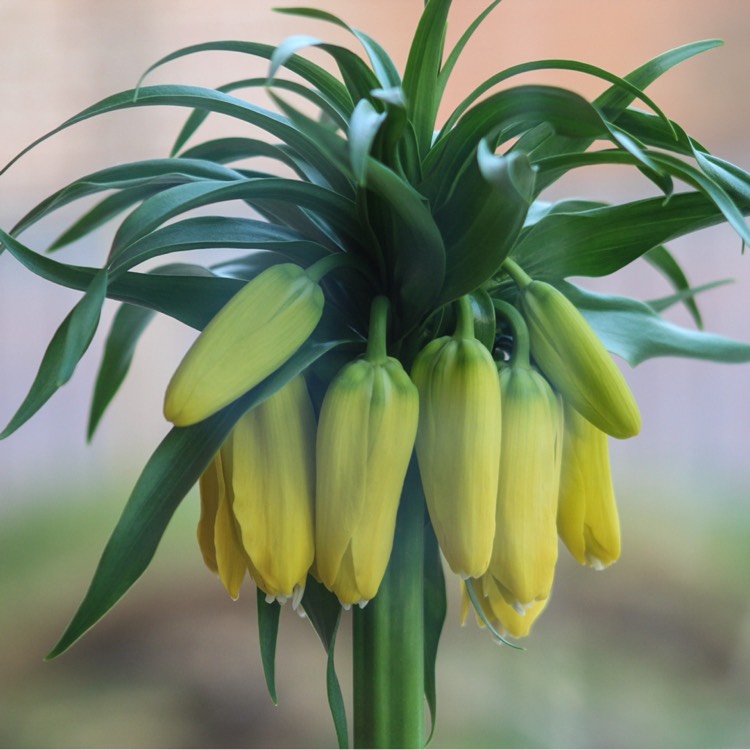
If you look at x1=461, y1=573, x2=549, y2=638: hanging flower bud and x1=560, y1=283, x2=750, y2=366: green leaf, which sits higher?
x1=560, y1=283, x2=750, y2=366: green leaf

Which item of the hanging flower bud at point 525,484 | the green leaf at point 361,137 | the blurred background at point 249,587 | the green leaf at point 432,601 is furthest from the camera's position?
the blurred background at point 249,587

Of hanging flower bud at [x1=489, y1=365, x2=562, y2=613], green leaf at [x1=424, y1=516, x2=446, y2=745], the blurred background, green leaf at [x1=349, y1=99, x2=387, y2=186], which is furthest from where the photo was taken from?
the blurred background

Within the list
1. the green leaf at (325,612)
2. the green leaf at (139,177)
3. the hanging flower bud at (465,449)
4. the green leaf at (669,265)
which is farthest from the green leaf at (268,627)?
the green leaf at (669,265)

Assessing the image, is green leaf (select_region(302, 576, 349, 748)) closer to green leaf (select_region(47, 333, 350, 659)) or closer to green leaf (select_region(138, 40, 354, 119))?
green leaf (select_region(47, 333, 350, 659))

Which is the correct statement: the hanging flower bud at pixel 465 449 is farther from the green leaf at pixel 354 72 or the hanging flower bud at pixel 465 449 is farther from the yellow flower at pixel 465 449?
the green leaf at pixel 354 72

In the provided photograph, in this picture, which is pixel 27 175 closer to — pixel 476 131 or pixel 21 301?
pixel 21 301

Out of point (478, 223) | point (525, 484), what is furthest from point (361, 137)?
point (525, 484)

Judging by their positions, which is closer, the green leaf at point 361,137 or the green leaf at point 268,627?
the green leaf at point 361,137

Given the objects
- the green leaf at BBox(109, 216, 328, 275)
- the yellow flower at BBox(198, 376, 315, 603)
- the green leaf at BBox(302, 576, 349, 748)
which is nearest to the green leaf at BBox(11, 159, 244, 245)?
the green leaf at BBox(109, 216, 328, 275)
